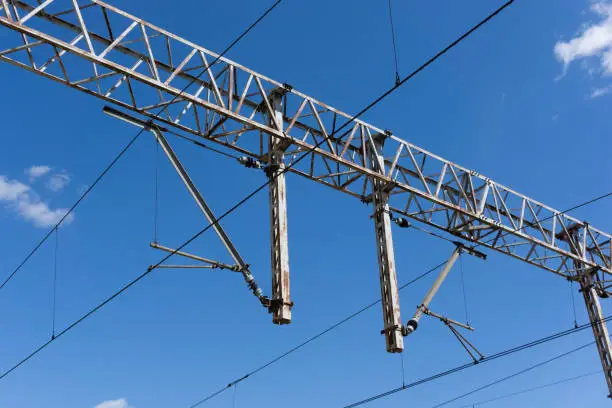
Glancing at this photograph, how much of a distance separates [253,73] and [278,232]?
337 centimetres

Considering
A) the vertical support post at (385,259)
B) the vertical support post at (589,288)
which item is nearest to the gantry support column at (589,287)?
the vertical support post at (589,288)

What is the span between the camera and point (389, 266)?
16.1m

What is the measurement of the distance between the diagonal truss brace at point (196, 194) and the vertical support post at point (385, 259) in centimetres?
301

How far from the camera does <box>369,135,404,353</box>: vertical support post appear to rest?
50.3 feet

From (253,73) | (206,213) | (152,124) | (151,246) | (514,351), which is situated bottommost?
(514,351)

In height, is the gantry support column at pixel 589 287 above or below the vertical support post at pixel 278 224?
above

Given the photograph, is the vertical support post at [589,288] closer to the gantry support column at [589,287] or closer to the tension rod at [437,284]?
the gantry support column at [589,287]

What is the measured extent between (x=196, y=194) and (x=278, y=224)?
1713 mm

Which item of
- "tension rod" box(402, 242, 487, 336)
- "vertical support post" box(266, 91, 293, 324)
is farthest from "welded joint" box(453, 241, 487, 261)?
"vertical support post" box(266, 91, 293, 324)

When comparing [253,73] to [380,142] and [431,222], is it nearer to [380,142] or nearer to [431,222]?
[380,142]

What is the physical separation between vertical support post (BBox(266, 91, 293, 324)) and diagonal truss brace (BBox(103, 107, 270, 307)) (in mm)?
539

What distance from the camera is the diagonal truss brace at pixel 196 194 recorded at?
1425 centimetres

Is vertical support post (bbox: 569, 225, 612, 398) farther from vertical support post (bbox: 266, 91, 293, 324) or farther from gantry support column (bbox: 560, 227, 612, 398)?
vertical support post (bbox: 266, 91, 293, 324)

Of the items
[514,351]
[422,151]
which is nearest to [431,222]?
[422,151]
